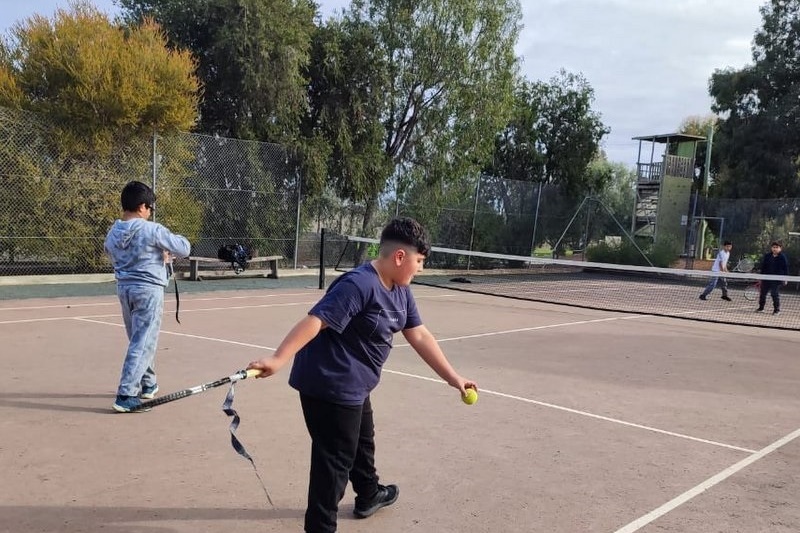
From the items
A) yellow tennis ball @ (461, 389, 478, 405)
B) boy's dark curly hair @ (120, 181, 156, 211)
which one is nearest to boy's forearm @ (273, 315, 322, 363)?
yellow tennis ball @ (461, 389, 478, 405)

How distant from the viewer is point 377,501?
4141 mm

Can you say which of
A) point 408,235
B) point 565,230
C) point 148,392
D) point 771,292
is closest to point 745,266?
point 565,230

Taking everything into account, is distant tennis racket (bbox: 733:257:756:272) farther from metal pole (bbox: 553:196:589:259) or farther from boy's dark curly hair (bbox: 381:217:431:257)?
boy's dark curly hair (bbox: 381:217:431:257)

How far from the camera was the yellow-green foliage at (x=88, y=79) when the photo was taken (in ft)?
51.1

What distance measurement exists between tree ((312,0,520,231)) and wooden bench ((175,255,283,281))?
13.6 feet

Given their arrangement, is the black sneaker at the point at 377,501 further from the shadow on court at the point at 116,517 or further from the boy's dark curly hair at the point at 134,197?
the boy's dark curly hair at the point at 134,197

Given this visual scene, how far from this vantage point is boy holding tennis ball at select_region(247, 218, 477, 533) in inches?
132

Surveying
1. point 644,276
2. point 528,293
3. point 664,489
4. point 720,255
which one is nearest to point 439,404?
point 664,489

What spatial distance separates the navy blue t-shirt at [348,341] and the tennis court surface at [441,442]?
97 cm

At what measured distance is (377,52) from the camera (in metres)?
22.5

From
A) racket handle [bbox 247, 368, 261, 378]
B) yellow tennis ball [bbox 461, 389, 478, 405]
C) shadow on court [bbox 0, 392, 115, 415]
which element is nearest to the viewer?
racket handle [bbox 247, 368, 261, 378]

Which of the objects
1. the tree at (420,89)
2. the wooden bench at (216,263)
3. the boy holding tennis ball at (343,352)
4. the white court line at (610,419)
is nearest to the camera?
the boy holding tennis ball at (343,352)

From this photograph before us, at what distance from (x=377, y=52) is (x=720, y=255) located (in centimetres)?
1139

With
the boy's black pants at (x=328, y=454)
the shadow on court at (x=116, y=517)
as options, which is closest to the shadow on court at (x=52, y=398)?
the shadow on court at (x=116, y=517)
